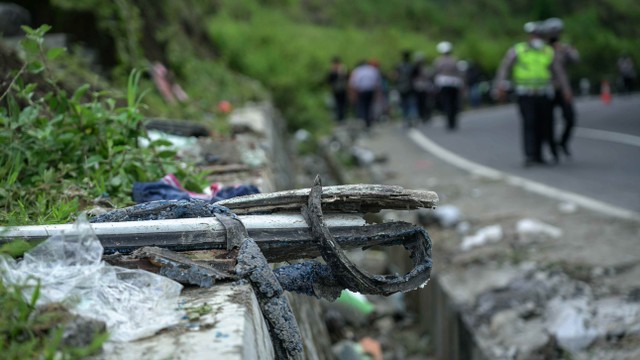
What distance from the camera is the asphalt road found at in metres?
9.04

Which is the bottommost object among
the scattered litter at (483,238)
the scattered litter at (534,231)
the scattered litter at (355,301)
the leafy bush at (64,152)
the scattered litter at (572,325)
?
the scattered litter at (355,301)

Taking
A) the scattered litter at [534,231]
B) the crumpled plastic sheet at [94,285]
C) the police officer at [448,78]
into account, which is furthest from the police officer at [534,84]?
the crumpled plastic sheet at [94,285]

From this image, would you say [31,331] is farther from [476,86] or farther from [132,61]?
[476,86]

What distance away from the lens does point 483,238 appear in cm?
697

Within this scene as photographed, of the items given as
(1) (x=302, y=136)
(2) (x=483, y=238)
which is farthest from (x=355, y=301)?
(1) (x=302, y=136)

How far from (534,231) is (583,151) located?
6206 millimetres

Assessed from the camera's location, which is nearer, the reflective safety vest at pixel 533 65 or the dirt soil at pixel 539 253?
the dirt soil at pixel 539 253

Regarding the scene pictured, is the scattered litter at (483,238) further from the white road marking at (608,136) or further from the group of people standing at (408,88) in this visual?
the group of people standing at (408,88)

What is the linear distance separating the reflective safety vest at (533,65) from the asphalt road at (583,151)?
3.67 ft

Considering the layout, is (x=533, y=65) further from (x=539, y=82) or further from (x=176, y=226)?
(x=176, y=226)

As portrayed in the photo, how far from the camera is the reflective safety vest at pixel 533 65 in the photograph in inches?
409

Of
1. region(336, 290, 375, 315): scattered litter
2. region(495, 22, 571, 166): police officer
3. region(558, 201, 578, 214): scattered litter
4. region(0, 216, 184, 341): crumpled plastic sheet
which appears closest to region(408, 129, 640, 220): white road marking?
region(558, 201, 578, 214): scattered litter

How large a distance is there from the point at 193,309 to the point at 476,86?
98.4ft

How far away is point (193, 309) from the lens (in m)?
2.27
